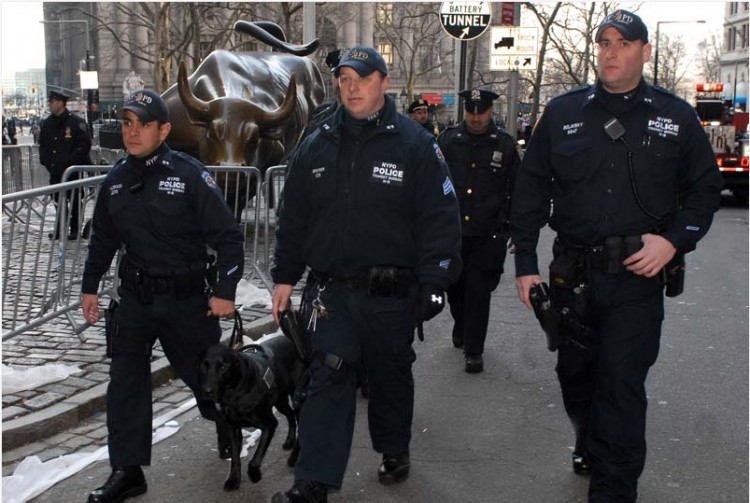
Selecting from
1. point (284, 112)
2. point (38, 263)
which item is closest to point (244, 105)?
point (284, 112)

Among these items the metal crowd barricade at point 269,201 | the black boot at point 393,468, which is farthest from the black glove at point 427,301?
the metal crowd barricade at point 269,201

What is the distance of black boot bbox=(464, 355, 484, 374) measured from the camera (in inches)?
268

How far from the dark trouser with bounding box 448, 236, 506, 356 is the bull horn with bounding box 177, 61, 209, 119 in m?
5.16

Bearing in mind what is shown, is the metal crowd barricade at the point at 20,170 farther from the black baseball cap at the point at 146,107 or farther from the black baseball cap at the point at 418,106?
the black baseball cap at the point at 146,107

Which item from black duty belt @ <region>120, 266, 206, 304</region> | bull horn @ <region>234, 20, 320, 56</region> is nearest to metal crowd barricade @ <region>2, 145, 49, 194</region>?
bull horn @ <region>234, 20, 320, 56</region>

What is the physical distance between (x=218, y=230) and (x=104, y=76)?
237ft

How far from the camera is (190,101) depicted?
11.1 meters

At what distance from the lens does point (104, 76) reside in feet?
237

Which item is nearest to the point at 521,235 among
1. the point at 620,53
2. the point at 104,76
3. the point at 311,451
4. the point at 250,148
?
the point at 620,53

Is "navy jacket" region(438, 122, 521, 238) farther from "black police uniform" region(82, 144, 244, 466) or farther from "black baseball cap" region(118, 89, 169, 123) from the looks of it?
"black baseball cap" region(118, 89, 169, 123)

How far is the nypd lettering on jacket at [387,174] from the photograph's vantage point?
13.6 ft

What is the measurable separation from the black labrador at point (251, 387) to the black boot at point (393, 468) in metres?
0.53

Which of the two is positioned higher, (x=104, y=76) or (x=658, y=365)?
(x=104, y=76)

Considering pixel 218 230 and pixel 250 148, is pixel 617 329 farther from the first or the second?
pixel 250 148
